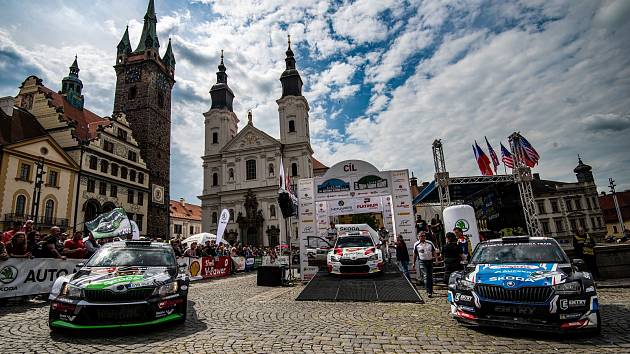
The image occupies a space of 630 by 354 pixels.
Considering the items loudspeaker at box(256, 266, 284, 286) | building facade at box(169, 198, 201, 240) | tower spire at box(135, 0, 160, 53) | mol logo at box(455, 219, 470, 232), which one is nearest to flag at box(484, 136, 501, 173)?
mol logo at box(455, 219, 470, 232)

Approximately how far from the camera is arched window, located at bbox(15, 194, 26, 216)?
2546cm

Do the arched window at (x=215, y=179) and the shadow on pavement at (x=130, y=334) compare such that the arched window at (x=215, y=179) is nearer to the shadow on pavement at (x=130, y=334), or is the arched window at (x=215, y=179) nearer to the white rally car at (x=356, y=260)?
the white rally car at (x=356, y=260)

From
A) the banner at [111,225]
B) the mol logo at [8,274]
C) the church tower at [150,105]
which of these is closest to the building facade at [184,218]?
the church tower at [150,105]

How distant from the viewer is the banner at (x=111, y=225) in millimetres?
14961

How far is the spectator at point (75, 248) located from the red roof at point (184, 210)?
201ft

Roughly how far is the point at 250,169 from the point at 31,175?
2547 cm

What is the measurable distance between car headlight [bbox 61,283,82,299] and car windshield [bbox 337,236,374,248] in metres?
8.77

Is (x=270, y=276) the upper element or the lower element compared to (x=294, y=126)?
lower

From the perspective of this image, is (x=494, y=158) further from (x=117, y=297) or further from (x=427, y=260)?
(x=117, y=297)

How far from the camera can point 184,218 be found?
230ft

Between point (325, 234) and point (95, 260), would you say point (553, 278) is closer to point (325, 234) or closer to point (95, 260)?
point (95, 260)

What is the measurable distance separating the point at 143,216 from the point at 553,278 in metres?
41.3

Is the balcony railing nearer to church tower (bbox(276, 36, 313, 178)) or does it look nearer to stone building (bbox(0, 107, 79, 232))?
stone building (bbox(0, 107, 79, 232))

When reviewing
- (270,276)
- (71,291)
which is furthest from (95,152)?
(71,291)
